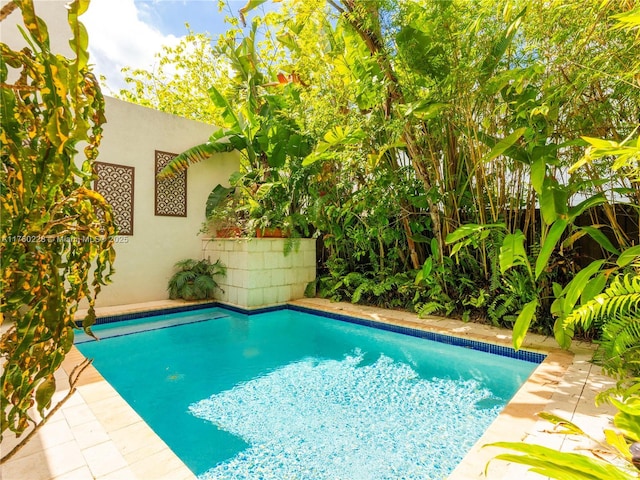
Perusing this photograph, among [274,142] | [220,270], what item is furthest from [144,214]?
[274,142]

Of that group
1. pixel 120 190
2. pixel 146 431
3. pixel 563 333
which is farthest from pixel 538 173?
pixel 120 190

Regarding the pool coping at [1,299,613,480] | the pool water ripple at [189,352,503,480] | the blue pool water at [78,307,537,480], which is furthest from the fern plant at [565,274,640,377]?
the pool water ripple at [189,352,503,480]

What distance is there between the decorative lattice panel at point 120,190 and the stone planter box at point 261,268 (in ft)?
4.87

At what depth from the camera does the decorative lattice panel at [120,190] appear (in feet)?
18.7

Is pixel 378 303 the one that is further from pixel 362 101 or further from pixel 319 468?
pixel 319 468

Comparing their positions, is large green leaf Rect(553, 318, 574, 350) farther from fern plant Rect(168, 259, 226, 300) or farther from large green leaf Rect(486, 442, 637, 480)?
fern plant Rect(168, 259, 226, 300)

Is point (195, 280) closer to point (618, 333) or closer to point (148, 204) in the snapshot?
point (148, 204)

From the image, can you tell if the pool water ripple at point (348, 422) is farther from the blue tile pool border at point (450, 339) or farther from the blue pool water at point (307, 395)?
the blue tile pool border at point (450, 339)

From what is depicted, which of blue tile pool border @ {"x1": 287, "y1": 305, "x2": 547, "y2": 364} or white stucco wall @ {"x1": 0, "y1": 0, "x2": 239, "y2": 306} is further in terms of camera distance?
white stucco wall @ {"x1": 0, "y1": 0, "x2": 239, "y2": 306}

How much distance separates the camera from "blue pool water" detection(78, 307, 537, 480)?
2.10 meters

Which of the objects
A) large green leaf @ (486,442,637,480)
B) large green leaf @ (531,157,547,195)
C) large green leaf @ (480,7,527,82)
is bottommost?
large green leaf @ (486,442,637,480)

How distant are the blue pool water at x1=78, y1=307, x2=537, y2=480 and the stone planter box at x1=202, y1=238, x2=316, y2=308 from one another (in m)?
1.08

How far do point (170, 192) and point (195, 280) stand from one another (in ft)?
5.85

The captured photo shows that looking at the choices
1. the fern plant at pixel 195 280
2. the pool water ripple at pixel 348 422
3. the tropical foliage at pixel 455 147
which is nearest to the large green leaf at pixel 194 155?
the tropical foliage at pixel 455 147
